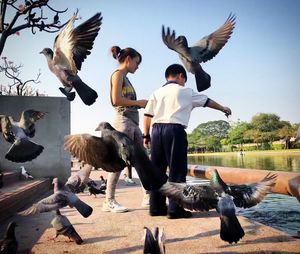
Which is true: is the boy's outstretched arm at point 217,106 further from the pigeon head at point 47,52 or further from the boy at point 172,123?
the pigeon head at point 47,52

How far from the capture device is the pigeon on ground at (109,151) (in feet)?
7.04

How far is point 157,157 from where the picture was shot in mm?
3861

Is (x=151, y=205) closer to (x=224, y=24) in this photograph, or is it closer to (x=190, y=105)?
(x=190, y=105)

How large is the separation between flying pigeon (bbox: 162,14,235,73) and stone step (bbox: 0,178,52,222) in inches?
106

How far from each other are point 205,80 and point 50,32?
1485 mm

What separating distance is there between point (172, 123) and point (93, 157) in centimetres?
157

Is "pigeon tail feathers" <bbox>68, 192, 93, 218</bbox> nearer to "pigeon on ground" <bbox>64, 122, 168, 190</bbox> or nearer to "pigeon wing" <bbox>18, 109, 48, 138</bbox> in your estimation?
"pigeon on ground" <bbox>64, 122, 168, 190</bbox>

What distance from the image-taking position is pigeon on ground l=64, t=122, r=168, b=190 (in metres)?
2.14

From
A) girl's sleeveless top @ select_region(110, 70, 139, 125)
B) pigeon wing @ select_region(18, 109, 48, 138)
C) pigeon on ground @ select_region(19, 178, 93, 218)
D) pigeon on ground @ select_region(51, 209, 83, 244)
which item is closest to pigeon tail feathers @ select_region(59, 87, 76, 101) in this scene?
pigeon wing @ select_region(18, 109, 48, 138)

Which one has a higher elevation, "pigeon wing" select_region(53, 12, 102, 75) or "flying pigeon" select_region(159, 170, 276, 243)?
"pigeon wing" select_region(53, 12, 102, 75)

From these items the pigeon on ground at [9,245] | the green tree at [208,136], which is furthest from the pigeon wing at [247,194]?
the green tree at [208,136]

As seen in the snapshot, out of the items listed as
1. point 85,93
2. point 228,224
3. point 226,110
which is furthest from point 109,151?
point 226,110

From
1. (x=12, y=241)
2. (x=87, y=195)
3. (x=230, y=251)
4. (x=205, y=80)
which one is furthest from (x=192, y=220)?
(x=87, y=195)

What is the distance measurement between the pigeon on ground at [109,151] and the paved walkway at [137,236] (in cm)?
76
